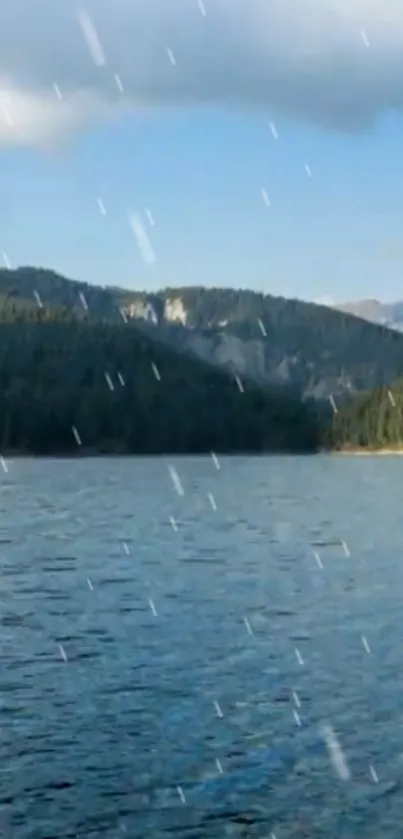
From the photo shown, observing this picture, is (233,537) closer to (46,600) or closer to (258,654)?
(46,600)

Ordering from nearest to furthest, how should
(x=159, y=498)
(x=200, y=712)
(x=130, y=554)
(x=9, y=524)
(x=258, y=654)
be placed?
(x=200, y=712)
(x=258, y=654)
(x=130, y=554)
(x=9, y=524)
(x=159, y=498)

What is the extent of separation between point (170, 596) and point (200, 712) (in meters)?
18.7

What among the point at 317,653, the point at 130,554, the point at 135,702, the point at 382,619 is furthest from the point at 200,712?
the point at 130,554

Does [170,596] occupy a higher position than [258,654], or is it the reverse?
[258,654]

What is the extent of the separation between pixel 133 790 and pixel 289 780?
2935 mm

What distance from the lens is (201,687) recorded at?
31656 millimetres

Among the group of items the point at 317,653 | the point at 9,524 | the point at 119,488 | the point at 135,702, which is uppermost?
the point at 135,702

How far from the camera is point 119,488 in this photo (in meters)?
125

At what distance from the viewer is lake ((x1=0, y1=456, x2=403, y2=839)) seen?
74.7 ft

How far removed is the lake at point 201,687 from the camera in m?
22.8

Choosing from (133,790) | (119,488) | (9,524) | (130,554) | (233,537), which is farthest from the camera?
(119,488)

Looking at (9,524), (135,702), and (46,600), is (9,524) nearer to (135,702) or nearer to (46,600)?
(46,600)

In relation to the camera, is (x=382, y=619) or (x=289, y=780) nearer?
(x=289, y=780)

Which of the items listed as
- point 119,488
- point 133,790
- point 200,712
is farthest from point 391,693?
point 119,488
